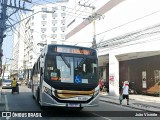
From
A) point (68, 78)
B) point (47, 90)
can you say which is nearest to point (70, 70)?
point (68, 78)

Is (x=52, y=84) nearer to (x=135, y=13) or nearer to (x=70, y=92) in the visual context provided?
(x=70, y=92)

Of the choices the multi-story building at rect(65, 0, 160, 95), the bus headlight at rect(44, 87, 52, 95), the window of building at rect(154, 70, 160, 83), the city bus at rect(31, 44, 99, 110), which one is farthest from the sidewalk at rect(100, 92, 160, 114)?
the bus headlight at rect(44, 87, 52, 95)

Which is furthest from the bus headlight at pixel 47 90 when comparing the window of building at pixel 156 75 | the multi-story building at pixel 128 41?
the window of building at pixel 156 75

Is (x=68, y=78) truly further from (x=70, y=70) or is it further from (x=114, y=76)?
(x=114, y=76)

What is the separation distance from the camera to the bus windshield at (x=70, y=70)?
13.5 meters

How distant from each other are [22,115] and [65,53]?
3.26 meters

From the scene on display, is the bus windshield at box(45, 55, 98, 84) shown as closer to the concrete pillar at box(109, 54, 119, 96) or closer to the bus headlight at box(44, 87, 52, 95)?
the bus headlight at box(44, 87, 52, 95)

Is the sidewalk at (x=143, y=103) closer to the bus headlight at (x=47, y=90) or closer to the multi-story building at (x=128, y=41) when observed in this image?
the multi-story building at (x=128, y=41)

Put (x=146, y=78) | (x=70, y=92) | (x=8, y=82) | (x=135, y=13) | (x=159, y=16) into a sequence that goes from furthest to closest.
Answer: (x=8, y=82) < (x=146, y=78) < (x=135, y=13) < (x=159, y=16) < (x=70, y=92)

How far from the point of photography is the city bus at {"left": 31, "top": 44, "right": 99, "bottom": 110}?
43.7 ft

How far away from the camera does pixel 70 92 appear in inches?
525

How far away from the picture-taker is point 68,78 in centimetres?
1349

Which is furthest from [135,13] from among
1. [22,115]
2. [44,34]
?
[44,34]

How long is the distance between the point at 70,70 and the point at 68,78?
366 mm
